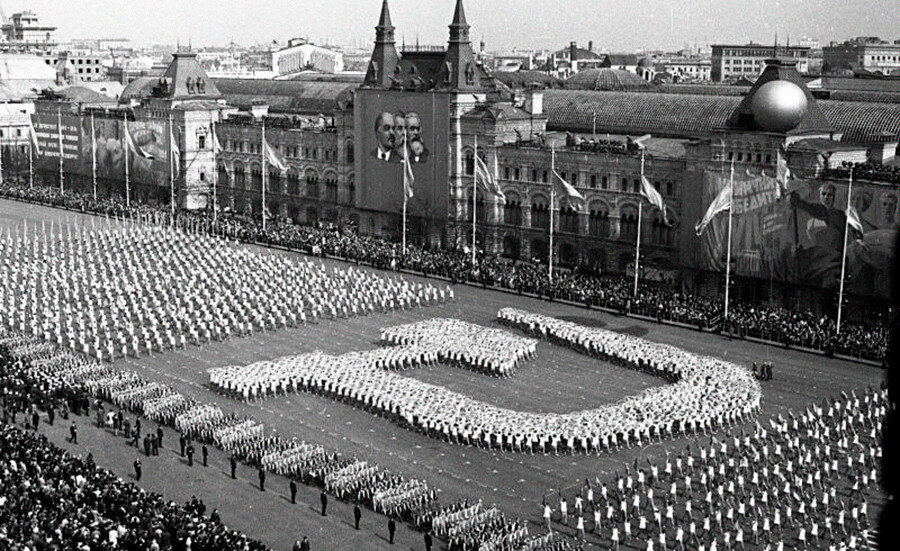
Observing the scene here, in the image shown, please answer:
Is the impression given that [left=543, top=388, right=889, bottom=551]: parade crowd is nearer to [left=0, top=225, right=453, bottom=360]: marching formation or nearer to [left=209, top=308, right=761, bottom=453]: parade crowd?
[left=209, top=308, right=761, bottom=453]: parade crowd

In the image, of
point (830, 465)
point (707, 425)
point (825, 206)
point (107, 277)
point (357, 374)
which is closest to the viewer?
point (830, 465)

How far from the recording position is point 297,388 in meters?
52.7

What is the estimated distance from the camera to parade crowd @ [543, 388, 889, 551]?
34469 millimetres

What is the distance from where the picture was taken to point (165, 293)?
71625 mm

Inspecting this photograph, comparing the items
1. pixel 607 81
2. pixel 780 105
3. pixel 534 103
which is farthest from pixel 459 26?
pixel 607 81

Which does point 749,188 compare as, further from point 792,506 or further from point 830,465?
point 792,506

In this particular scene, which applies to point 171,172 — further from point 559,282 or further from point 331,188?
point 559,282

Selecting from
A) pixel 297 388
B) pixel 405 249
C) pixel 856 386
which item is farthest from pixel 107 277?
pixel 856 386

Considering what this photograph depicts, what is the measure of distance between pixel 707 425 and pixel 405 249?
147 feet

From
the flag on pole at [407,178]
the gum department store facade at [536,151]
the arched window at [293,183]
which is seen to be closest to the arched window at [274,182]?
the gum department store facade at [536,151]

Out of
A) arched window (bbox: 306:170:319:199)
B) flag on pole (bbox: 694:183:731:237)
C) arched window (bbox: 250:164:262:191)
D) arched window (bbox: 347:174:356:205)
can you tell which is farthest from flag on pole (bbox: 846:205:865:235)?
arched window (bbox: 250:164:262:191)

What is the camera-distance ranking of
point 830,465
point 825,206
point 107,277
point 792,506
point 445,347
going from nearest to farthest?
point 792,506
point 830,465
point 445,347
point 825,206
point 107,277

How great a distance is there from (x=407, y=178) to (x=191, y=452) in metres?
53.0

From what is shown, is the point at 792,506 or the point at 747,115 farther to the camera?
the point at 747,115
